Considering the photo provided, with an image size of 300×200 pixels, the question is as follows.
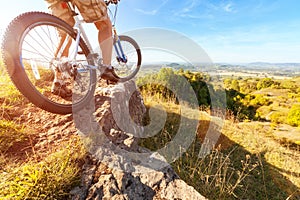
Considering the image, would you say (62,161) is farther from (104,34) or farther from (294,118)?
(294,118)

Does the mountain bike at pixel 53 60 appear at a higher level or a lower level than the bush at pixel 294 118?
higher

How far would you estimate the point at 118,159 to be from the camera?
4.98ft

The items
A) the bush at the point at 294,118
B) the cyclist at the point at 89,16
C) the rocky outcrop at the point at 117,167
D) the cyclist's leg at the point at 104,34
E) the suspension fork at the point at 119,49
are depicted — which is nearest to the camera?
the rocky outcrop at the point at 117,167

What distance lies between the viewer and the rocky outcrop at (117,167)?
1.26 metres

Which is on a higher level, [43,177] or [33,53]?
[33,53]

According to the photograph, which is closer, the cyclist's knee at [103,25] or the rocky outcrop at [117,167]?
the rocky outcrop at [117,167]

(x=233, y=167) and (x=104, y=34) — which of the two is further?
(x=233, y=167)

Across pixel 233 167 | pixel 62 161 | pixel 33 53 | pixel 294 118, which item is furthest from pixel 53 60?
pixel 294 118

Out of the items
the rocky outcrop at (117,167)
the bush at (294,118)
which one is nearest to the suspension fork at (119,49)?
the rocky outcrop at (117,167)

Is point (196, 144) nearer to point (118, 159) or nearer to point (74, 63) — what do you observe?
point (118, 159)

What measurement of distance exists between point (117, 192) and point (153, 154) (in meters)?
0.63

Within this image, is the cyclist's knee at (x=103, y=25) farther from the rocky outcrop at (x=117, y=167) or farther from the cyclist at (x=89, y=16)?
the rocky outcrop at (x=117, y=167)

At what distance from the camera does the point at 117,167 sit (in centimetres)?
143

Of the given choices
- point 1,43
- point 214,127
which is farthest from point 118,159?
point 214,127
